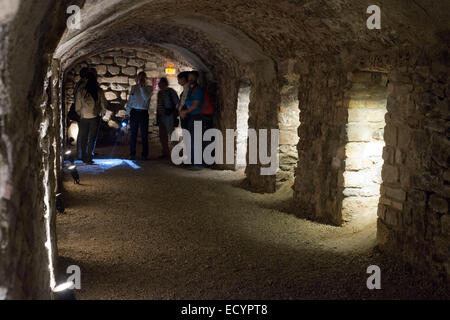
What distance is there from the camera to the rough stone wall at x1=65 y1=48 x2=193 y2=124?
1145 cm

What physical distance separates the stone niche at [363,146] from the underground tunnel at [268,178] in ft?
0.05

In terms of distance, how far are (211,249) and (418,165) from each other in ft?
6.11

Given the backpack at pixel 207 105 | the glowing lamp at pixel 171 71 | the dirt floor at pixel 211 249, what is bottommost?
the dirt floor at pixel 211 249

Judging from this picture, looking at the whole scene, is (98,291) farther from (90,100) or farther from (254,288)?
(90,100)

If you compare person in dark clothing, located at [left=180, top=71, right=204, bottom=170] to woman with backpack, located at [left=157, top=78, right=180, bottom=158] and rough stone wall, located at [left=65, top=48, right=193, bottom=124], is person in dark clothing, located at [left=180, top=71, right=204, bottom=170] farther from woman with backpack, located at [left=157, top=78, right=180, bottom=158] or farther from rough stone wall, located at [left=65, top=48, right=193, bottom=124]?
rough stone wall, located at [left=65, top=48, right=193, bottom=124]

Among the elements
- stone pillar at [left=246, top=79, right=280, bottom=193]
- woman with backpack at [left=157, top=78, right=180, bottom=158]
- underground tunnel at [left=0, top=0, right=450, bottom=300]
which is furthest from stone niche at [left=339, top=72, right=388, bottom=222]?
woman with backpack at [left=157, top=78, right=180, bottom=158]

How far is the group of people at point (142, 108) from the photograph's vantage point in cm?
787

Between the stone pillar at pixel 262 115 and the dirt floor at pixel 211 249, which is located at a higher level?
the stone pillar at pixel 262 115

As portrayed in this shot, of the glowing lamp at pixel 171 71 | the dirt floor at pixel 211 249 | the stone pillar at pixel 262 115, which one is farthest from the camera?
the glowing lamp at pixel 171 71

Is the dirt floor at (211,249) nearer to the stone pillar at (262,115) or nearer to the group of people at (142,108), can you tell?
the stone pillar at (262,115)

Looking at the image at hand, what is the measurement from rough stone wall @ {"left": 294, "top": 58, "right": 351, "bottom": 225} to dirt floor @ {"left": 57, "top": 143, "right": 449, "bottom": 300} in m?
0.25

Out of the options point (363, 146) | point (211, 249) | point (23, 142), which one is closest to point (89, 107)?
point (211, 249)

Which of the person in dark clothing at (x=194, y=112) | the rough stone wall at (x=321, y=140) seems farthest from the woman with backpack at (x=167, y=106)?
the rough stone wall at (x=321, y=140)

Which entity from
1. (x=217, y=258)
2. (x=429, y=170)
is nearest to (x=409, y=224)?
(x=429, y=170)
